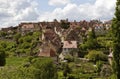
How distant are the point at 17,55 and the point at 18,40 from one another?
18.8 meters

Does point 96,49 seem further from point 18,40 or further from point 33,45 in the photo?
point 18,40

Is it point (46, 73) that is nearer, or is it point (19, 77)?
point (19, 77)

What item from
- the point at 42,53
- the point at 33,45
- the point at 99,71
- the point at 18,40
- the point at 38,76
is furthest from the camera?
the point at 18,40

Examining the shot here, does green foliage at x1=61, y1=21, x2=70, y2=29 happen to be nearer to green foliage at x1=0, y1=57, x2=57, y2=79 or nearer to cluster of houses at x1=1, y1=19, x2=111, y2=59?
cluster of houses at x1=1, y1=19, x2=111, y2=59

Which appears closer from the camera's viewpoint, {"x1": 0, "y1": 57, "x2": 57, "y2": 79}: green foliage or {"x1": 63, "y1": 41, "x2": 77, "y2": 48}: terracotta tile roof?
{"x1": 0, "y1": 57, "x2": 57, "y2": 79}: green foliage

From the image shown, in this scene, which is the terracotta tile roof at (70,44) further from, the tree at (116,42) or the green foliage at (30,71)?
the tree at (116,42)

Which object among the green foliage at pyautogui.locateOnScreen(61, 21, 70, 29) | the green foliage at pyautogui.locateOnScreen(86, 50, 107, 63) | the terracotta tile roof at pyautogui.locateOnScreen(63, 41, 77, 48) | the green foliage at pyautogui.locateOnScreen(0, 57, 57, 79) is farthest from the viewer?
the green foliage at pyautogui.locateOnScreen(61, 21, 70, 29)

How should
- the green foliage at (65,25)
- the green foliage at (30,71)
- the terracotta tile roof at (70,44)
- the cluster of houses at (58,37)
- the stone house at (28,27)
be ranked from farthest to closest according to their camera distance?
the stone house at (28,27) → the green foliage at (65,25) → the terracotta tile roof at (70,44) → the cluster of houses at (58,37) → the green foliage at (30,71)

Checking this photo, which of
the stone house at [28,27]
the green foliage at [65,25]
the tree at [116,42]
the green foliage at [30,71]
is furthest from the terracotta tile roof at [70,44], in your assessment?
the tree at [116,42]

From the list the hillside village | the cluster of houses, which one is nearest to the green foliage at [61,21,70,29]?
the hillside village

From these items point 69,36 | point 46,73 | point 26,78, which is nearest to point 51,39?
point 69,36

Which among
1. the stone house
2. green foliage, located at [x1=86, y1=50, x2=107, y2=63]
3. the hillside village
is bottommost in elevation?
green foliage, located at [x1=86, y1=50, x2=107, y2=63]

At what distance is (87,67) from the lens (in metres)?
87.5

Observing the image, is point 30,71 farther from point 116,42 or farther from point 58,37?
point 58,37
